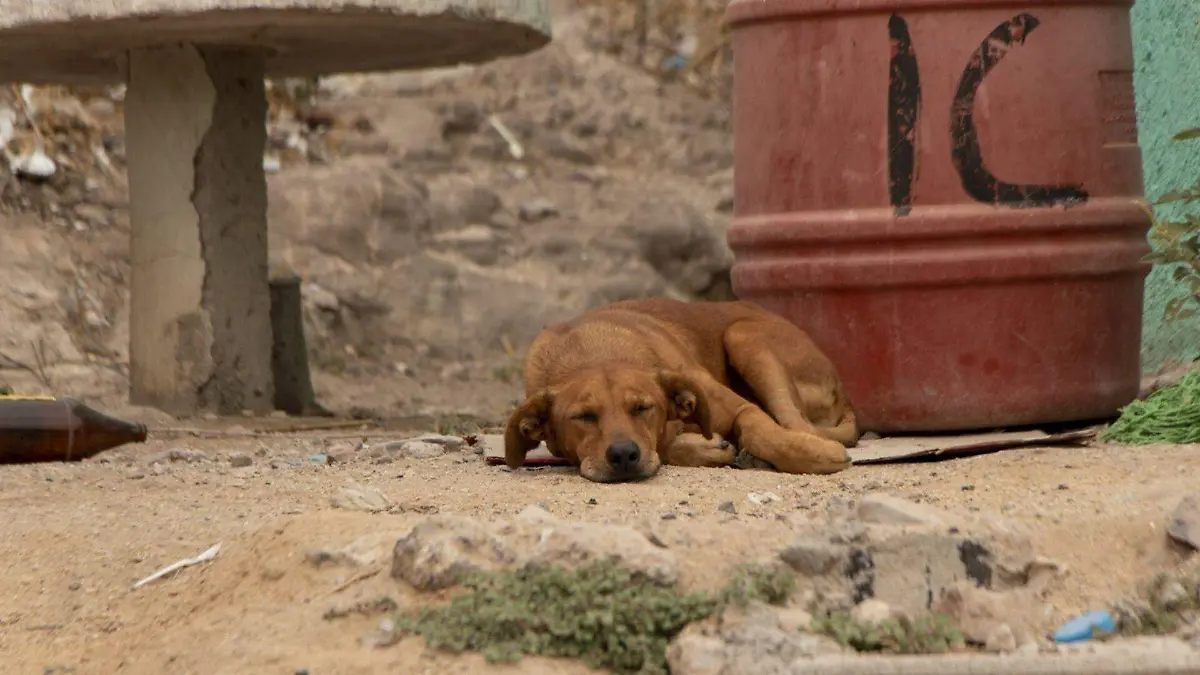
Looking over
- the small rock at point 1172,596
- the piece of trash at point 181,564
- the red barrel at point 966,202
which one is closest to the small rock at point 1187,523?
the small rock at point 1172,596

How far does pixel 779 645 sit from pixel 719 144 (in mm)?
7662

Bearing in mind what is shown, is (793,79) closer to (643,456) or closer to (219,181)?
(643,456)

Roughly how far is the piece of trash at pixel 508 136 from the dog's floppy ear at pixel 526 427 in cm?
539

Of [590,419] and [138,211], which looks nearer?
[590,419]

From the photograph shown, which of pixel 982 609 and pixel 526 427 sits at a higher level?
pixel 526 427

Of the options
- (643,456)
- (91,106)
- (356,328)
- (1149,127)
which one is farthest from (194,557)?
(91,106)

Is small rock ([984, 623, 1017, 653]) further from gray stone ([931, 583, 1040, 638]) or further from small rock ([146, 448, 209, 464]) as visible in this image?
small rock ([146, 448, 209, 464])

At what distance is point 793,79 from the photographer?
18.9ft

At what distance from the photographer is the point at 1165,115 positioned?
6.52 meters

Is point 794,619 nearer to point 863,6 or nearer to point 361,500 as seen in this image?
point 361,500

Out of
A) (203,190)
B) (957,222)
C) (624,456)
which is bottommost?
(624,456)

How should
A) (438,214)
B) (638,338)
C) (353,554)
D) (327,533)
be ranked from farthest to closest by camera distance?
1. (438,214)
2. (638,338)
3. (327,533)
4. (353,554)

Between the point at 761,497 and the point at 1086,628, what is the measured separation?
1.13 m

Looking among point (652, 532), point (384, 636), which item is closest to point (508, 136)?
point (652, 532)
